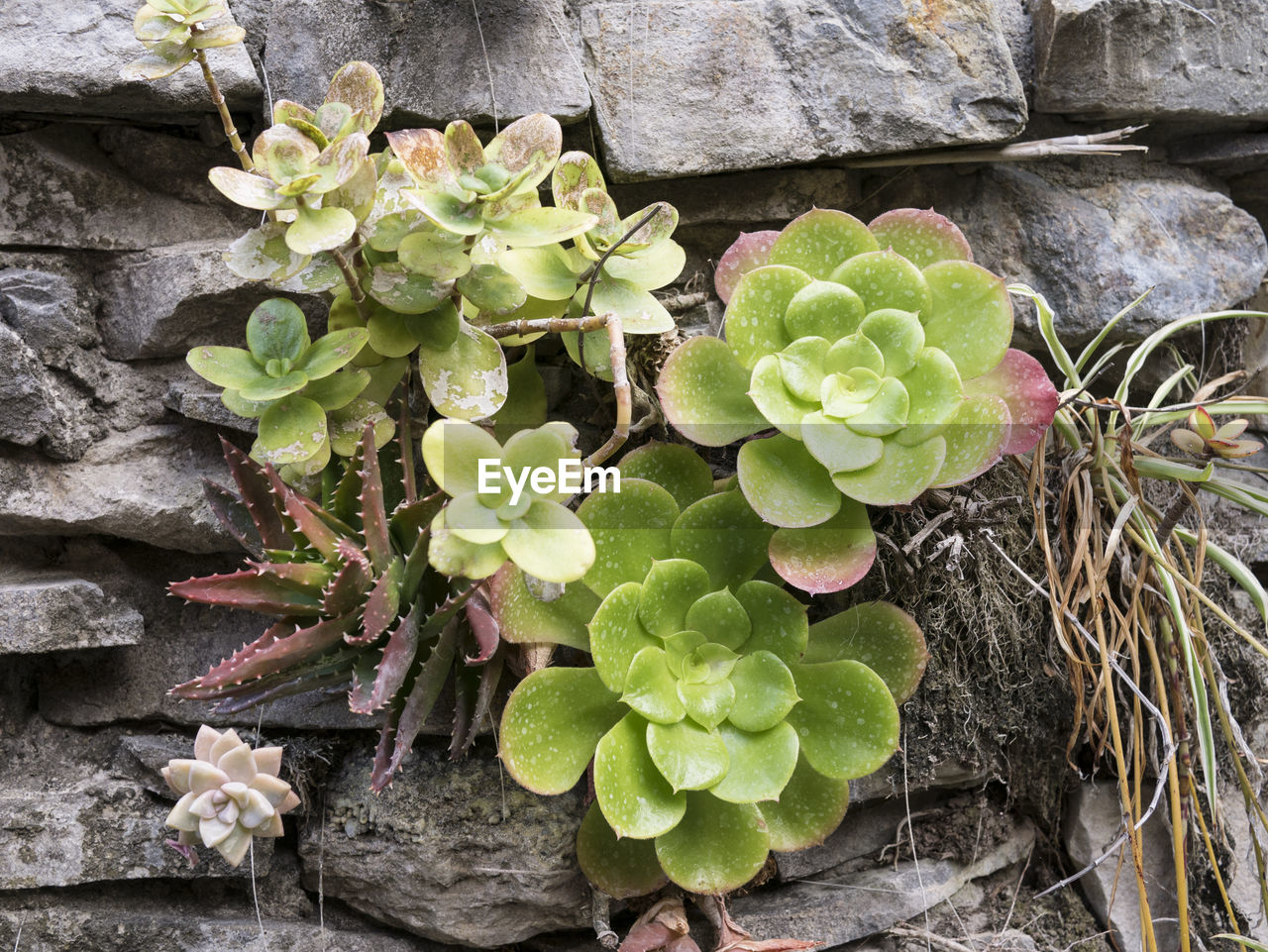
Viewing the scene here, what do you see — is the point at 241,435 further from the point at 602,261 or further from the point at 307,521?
the point at 602,261

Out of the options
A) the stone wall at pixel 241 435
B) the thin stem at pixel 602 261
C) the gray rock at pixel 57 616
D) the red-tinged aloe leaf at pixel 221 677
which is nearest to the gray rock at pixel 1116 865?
the stone wall at pixel 241 435

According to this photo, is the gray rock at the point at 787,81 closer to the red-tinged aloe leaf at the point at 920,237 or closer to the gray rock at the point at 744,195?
the gray rock at the point at 744,195

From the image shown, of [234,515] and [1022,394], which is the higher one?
[1022,394]

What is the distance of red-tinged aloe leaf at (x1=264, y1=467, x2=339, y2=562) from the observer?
825 mm

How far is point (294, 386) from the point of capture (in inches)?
33.6

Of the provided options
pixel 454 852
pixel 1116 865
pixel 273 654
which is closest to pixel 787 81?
pixel 273 654

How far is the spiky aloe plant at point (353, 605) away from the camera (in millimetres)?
812

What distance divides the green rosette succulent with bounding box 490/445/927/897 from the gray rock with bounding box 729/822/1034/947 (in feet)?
0.61

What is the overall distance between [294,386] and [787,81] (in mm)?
680

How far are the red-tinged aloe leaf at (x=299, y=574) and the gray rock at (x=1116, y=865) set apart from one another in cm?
104

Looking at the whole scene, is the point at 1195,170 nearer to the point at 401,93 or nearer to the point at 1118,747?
the point at 1118,747

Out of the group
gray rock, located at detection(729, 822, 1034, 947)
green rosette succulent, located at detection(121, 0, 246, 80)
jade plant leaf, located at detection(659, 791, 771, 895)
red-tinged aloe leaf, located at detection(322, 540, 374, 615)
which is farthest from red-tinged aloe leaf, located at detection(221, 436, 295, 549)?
gray rock, located at detection(729, 822, 1034, 947)

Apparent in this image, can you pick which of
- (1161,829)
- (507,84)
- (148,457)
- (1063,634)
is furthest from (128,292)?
(1161,829)

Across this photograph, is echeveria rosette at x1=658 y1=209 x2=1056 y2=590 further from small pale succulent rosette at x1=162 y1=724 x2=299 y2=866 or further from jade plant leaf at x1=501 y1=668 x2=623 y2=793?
small pale succulent rosette at x1=162 y1=724 x2=299 y2=866
